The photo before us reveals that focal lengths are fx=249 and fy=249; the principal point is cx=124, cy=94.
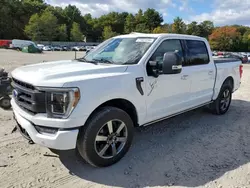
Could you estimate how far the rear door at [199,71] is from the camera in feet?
15.7

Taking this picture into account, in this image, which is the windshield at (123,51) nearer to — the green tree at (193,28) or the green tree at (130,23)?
the green tree at (193,28)

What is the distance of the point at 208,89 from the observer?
5.32 m

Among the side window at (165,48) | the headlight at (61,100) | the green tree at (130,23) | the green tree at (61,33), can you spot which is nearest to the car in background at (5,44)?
the green tree at (61,33)

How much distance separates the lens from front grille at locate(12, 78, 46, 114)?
301cm

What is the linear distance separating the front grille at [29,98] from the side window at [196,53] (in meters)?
2.84

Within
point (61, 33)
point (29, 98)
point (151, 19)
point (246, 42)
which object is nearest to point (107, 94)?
point (29, 98)

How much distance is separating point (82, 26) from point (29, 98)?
107912mm

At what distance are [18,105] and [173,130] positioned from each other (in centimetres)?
294

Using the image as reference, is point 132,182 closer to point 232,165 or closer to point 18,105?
point 232,165

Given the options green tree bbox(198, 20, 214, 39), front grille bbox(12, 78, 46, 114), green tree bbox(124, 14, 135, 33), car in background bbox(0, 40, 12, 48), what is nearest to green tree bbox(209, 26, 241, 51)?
green tree bbox(198, 20, 214, 39)

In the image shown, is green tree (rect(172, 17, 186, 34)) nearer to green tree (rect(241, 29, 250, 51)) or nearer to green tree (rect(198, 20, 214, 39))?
green tree (rect(198, 20, 214, 39))

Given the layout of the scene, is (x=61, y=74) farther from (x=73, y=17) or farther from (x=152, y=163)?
(x=73, y=17)

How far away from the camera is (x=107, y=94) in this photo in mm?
3281

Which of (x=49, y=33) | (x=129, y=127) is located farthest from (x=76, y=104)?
(x=49, y=33)
